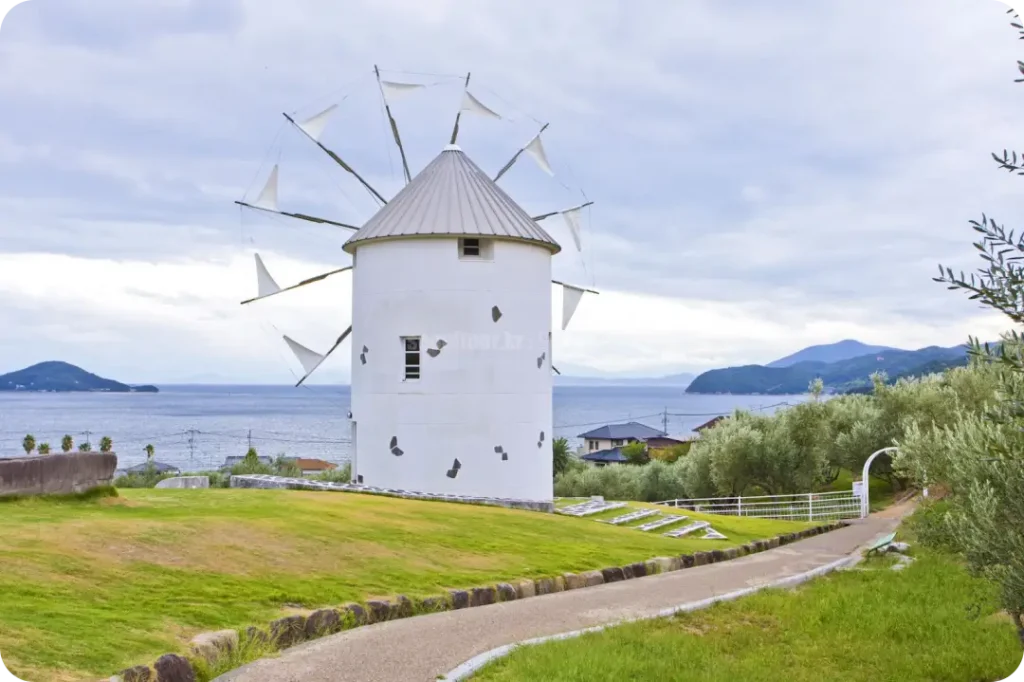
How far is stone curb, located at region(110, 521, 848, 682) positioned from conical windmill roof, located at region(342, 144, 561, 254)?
9.98m

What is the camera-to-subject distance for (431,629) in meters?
10.0

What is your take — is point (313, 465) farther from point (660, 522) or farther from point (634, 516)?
point (660, 522)

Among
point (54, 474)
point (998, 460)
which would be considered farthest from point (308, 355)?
point (998, 460)

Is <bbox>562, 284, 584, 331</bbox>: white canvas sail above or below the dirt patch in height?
above

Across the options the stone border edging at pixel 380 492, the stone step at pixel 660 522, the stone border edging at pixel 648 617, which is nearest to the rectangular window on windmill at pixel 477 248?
the stone border edging at pixel 380 492

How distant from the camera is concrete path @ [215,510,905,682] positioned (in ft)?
27.2

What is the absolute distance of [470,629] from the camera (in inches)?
402

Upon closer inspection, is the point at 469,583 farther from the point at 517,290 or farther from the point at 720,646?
the point at 517,290

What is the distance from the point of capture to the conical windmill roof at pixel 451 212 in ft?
77.3

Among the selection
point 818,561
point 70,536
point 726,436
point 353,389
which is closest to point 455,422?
point 353,389

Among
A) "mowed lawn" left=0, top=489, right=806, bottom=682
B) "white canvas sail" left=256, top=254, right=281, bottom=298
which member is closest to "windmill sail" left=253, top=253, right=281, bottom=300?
"white canvas sail" left=256, top=254, right=281, bottom=298

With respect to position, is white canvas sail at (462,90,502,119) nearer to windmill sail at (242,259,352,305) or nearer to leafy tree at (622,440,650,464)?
windmill sail at (242,259,352,305)

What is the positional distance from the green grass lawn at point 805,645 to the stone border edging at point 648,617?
0.14m

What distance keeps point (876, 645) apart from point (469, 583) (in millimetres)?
4865
